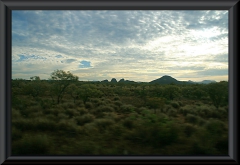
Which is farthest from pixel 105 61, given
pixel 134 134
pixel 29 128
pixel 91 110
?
pixel 29 128

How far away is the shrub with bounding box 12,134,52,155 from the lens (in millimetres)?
2441

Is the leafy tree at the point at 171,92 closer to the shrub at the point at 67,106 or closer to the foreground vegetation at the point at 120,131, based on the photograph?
the foreground vegetation at the point at 120,131

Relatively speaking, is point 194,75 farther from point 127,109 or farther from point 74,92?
point 74,92

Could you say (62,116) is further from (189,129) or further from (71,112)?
(189,129)

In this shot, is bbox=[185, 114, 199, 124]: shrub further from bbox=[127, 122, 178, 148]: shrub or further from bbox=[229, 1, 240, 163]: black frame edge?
bbox=[229, 1, 240, 163]: black frame edge

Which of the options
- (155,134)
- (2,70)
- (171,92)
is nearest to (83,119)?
(155,134)

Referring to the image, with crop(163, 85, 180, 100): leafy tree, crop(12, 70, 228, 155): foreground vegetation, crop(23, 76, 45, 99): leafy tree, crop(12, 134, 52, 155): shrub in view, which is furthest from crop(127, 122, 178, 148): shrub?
crop(23, 76, 45, 99): leafy tree

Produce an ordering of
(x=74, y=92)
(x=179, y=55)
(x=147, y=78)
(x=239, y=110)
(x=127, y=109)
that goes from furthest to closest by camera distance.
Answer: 1. (x=74, y=92)
2. (x=127, y=109)
3. (x=147, y=78)
4. (x=179, y=55)
5. (x=239, y=110)

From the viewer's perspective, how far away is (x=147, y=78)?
3.48 m

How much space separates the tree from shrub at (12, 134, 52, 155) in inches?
→ 66.1

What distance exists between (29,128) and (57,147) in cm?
66

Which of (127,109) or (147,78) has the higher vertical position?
(147,78)

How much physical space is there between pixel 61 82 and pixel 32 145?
2.33 meters

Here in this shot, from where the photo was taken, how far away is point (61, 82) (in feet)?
15.2
